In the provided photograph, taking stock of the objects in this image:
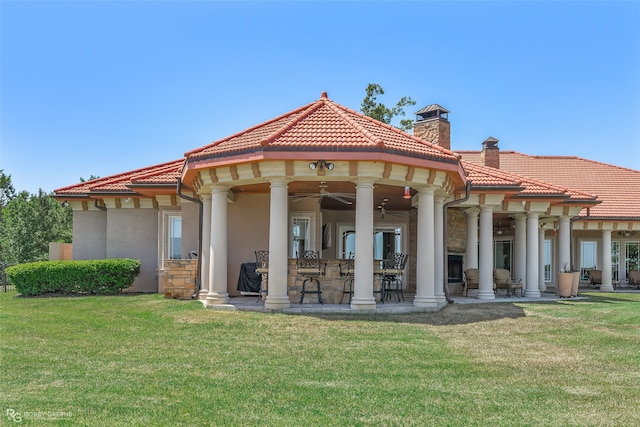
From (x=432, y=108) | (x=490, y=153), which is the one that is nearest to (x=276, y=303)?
(x=432, y=108)

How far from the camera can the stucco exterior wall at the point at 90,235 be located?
20047 millimetres

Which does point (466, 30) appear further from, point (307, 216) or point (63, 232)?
point (63, 232)

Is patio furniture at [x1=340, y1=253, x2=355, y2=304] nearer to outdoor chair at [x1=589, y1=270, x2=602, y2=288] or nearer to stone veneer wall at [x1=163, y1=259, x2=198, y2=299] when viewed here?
stone veneer wall at [x1=163, y1=259, x2=198, y2=299]

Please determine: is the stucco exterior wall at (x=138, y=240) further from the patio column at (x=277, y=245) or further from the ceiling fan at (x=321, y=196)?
the patio column at (x=277, y=245)

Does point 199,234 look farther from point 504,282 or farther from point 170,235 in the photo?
point 504,282

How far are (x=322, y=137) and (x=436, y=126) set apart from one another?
982 centimetres

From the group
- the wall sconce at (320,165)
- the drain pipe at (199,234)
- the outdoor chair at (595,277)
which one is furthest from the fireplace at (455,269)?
the wall sconce at (320,165)

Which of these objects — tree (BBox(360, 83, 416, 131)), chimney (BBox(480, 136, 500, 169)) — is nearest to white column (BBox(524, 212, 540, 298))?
chimney (BBox(480, 136, 500, 169))

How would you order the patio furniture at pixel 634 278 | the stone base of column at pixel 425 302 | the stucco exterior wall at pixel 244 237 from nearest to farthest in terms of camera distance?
the stone base of column at pixel 425 302 < the stucco exterior wall at pixel 244 237 < the patio furniture at pixel 634 278

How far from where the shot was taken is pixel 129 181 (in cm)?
1925

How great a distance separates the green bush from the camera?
56.3ft

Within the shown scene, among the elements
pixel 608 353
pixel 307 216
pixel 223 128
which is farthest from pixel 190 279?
pixel 223 128

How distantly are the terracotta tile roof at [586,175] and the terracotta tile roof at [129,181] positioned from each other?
597 inches

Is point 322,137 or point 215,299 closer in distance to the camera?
point 322,137
